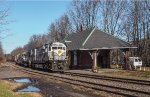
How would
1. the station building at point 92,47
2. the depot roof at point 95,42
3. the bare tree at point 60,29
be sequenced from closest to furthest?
the depot roof at point 95,42
the station building at point 92,47
the bare tree at point 60,29

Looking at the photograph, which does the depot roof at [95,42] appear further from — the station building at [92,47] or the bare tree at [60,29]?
the bare tree at [60,29]

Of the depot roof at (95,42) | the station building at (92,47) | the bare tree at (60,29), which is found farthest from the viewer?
the bare tree at (60,29)

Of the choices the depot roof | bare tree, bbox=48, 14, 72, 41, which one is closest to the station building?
the depot roof

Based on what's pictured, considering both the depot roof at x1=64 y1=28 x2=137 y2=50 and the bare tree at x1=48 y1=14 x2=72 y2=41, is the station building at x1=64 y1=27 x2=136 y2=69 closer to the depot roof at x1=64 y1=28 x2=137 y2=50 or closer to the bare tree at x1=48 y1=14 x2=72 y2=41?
the depot roof at x1=64 y1=28 x2=137 y2=50

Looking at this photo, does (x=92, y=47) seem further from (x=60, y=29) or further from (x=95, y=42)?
(x=60, y=29)

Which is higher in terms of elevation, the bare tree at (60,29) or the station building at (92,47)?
the bare tree at (60,29)

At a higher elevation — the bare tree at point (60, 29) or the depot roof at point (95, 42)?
the bare tree at point (60, 29)

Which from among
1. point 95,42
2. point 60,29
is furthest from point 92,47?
point 60,29

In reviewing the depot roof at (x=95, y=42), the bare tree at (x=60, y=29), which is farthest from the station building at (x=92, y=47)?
the bare tree at (x=60, y=29)

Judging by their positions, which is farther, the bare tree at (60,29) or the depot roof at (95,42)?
the bare tree at (60,29)

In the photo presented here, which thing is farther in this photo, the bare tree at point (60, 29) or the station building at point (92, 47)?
the bare tree at point (60, 29)

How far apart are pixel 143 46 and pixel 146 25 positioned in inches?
197

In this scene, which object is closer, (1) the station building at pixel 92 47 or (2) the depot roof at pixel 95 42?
(2) the depot roof at pixel 95 42

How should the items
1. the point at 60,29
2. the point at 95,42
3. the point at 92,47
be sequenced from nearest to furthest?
the point at 92,47 < the point at 95,42 < the point at 60,29
